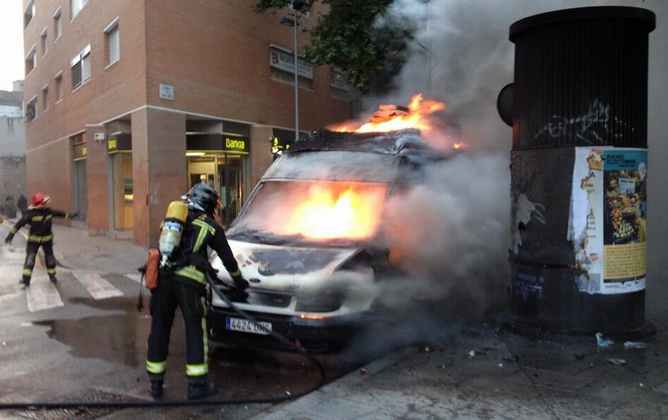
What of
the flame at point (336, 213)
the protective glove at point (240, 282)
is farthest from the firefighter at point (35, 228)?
the protective glove at point (240, 282)

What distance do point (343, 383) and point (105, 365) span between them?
91.3 inches

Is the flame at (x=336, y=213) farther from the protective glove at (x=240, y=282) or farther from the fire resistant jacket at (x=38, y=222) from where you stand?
the fire resistant jacket at (x=38, y=222)

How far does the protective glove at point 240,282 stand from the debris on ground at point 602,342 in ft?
10.7

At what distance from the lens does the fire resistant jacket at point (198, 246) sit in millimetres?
4617

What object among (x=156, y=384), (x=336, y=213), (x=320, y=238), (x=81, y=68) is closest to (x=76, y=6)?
(x=81, y=68)

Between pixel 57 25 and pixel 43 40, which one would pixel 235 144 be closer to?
pixel 57 25

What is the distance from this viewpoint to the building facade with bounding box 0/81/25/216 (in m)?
46.2

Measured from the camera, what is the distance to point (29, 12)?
3166 cm

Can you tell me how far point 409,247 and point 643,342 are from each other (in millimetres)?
2360

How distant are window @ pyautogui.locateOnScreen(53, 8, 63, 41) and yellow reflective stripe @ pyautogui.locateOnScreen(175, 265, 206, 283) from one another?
2300cm

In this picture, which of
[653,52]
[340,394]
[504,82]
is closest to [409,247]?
[340,394]

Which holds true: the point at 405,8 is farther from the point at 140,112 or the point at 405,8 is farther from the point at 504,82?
the point at 140,112

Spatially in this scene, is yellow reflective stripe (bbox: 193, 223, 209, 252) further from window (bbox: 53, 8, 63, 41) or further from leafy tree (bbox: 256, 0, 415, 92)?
window (bbox: 53, 8, 63, 41)

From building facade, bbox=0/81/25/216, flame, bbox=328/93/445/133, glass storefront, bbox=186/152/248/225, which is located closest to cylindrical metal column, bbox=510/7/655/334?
flame, bbox=328/93/445/133
